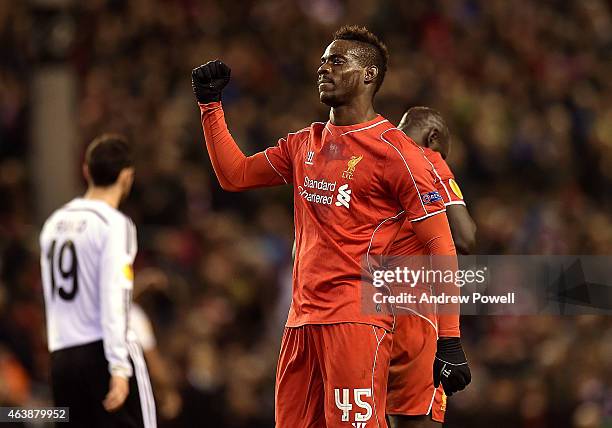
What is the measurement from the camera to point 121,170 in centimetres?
648

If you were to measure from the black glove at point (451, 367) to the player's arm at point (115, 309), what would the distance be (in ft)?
5.57

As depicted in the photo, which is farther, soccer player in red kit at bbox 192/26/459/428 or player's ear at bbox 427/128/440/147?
player's ear at bbox 427/128/440/147

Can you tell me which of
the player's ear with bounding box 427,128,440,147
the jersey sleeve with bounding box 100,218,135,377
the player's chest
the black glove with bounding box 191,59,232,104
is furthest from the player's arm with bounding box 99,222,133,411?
the player's ear with bounding box 427,128,440,147

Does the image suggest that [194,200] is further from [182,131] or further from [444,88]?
[444,88]

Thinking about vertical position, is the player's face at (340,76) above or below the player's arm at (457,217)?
above

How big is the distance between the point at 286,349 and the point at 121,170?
5.44 ft

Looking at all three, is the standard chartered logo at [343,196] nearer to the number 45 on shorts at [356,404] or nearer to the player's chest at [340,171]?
the player's chest at [340,171]

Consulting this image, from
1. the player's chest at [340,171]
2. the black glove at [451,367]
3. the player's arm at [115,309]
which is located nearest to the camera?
the black glove at [451,367]

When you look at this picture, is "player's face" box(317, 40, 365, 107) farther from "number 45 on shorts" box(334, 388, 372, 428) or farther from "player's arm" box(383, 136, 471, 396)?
"number 45 on shorts" box(334, 388, 372, 428)

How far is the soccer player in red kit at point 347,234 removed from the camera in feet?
16.9

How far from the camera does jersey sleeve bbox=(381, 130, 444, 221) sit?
17.0 feet

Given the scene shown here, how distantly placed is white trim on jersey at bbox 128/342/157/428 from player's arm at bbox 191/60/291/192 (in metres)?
1.16

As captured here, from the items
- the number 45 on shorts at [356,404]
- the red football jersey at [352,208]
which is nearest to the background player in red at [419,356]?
the red football jersey at [352,208]

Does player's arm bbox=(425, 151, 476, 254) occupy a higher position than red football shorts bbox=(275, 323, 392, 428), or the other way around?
player's arm bbox=(425, 151, 476, 254)
